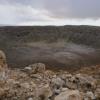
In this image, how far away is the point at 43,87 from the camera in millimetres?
12445

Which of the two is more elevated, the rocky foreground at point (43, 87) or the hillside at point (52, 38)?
the rocky foreground at point (43, 87)

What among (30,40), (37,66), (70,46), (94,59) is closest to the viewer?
(37,66)

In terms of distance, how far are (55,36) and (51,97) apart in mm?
61328

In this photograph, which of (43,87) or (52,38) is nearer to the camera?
(43,87)

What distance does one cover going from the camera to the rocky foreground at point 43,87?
1210cm

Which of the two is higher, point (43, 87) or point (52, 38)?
point (43, 87)

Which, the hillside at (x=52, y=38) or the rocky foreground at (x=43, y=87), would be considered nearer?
the rocky foreground at (x=43, y=87)

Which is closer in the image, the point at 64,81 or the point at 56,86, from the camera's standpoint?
the point at 56,86

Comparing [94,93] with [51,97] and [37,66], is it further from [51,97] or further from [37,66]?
[37,66]

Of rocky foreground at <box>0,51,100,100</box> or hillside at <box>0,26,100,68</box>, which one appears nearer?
rocky foreground at <box>0,51,100,100</box>

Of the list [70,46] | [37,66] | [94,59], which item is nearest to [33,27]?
[70,46]

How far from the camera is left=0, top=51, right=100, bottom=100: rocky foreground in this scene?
12102mm

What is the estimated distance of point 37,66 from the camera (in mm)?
17609

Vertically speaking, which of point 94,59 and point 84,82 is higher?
point 84,82
